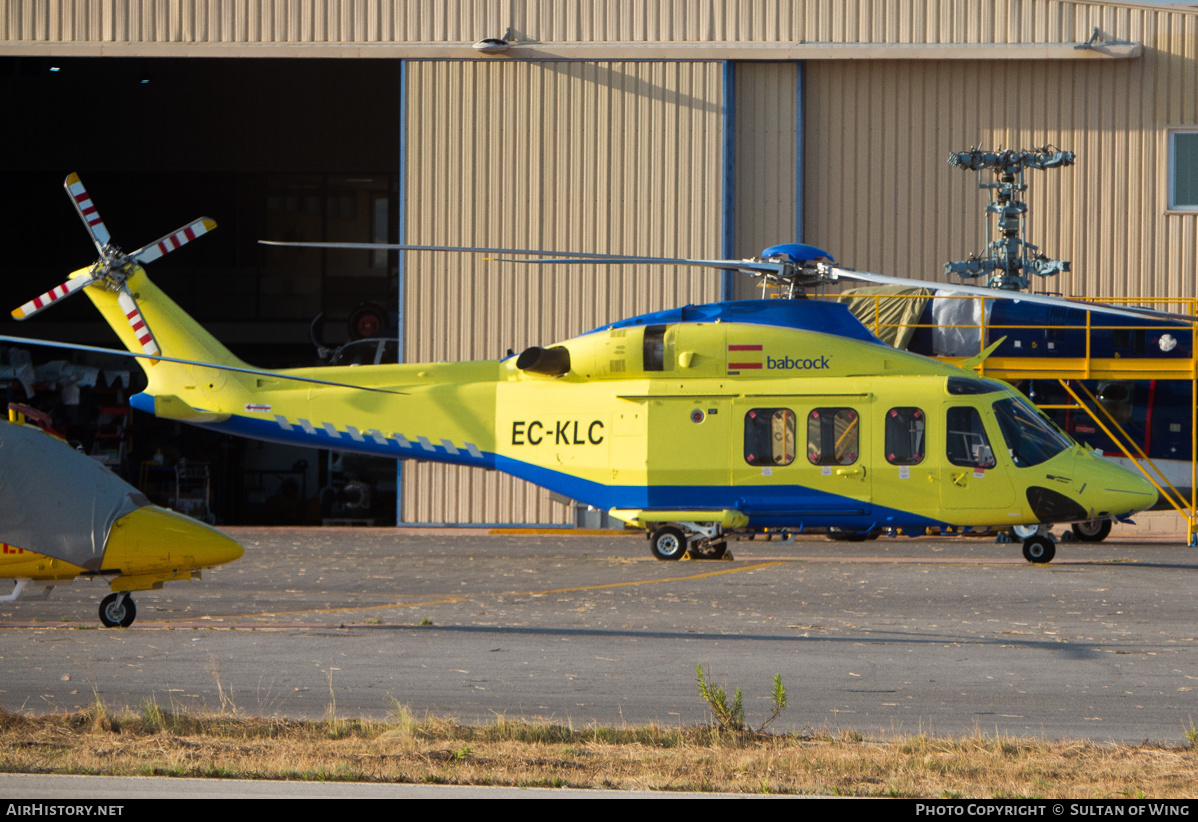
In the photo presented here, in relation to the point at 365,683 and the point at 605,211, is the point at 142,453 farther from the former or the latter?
the point at 365,683

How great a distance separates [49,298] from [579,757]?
13.9 metres

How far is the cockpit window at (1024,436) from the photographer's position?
53.9ft

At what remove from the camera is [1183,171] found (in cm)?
2445

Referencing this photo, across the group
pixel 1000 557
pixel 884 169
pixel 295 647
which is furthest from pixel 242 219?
pixel 295 647

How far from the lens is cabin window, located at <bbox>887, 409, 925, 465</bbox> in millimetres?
16469

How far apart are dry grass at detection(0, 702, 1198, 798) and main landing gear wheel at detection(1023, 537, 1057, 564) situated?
34.5ft

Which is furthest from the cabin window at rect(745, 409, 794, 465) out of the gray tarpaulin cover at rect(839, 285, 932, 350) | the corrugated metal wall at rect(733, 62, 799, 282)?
the corrugated metal wall at rect(733, 62, 799, 282)

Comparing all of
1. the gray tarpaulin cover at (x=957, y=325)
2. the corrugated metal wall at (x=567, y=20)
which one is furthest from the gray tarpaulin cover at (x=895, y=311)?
the corrugated metal wall at (x=567, y=20)

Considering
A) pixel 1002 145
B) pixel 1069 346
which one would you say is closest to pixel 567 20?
pixel 1002 145

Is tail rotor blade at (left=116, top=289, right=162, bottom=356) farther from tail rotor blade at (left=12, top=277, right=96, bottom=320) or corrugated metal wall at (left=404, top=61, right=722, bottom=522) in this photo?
corrugated metal wall at (left=404, top=61, right=722, bottom=522)

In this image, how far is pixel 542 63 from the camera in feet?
82.2

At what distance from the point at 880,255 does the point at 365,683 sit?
59.6 ft

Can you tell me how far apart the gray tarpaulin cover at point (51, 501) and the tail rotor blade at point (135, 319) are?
810 centimetres

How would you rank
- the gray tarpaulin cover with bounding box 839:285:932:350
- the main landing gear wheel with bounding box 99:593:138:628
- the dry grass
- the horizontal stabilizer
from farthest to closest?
the gray tarpaulin cover with bounding box 839:285:932:350 < the horizontal stabilizer < the main landing gear wheel with bounding box 99:593:138:628 < the dry grass
